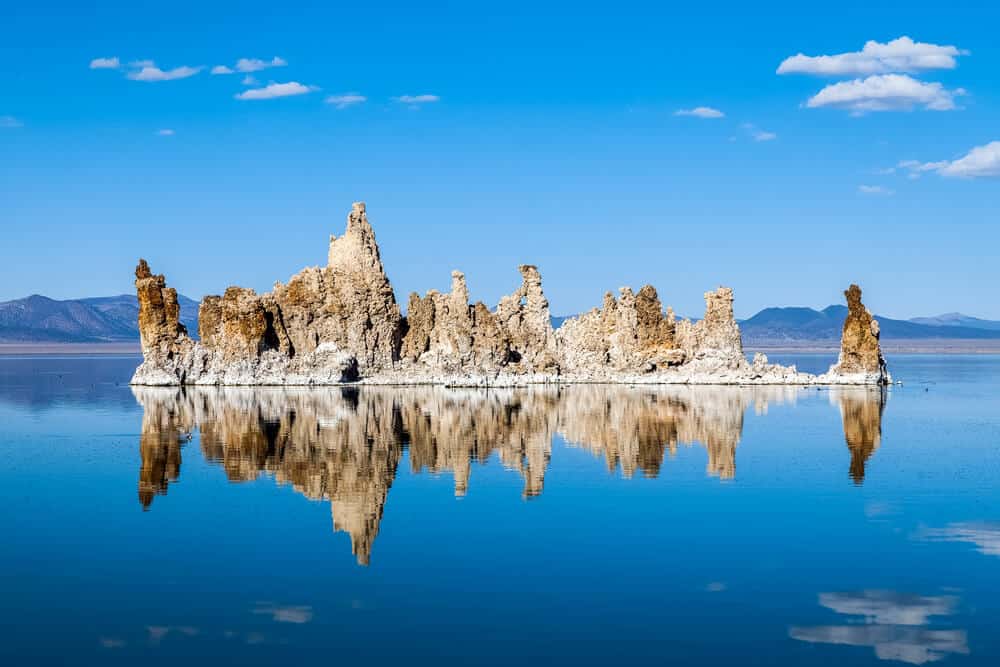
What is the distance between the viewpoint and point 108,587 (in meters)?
22.1

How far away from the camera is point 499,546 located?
25734 millimetres

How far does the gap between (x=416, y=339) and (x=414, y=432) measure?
1854 inches

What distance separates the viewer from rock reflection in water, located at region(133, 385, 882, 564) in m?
36.1

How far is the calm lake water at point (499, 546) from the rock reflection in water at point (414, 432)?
10.1 inches

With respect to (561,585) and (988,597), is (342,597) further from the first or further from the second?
(988,597)

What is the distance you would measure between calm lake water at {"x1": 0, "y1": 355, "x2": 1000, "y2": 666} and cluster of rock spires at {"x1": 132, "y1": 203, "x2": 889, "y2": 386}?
39880mm

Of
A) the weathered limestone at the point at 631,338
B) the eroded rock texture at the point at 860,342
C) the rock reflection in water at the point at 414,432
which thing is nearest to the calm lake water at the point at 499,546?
the rock reflection in water at the point at 414,432

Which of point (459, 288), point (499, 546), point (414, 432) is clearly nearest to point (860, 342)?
point (459, 288)

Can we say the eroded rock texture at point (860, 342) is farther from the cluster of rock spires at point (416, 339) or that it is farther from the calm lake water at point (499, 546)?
the calm lake water at point (499, 546)

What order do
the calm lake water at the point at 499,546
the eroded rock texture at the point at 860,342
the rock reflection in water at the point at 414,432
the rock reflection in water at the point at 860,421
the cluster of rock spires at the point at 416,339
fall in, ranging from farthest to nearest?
1. the eroded rock texture at the point at 860,342
2. the cluster of rock spires at the point at 416,339
3. the rock reflection in water at the point at 860,421
4. the rock reflection in water at the point at 414,432
5. the calm lake water at the point at 499,546

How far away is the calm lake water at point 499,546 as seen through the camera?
18.9m

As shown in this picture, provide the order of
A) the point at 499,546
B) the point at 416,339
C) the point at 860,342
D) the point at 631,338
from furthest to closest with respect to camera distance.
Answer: the point at 631,338 → the point at 416,339 → the point at 860,342 → the point at 499,546

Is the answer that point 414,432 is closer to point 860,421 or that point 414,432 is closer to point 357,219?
point 860,421

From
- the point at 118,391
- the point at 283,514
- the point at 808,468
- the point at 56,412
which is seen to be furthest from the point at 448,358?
the point at 283,514
